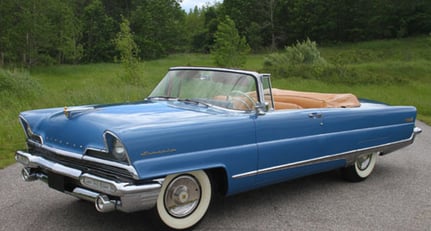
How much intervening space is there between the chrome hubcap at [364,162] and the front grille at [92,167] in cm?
346

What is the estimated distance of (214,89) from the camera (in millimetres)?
4570

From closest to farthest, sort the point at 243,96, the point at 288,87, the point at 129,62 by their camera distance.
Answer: the point at 243,96 → the point at 129,62 → the point at 288,87

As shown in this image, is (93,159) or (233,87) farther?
(233,87)

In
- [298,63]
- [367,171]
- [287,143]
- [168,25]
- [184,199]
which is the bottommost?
[298,63]

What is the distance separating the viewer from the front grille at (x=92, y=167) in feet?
10.7

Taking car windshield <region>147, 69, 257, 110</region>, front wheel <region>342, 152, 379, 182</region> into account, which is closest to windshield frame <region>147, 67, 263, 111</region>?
car windshield <region>147, 69, 257, 110</region>

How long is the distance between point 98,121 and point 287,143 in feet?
6.20

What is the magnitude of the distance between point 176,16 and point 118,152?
7608 centimetres

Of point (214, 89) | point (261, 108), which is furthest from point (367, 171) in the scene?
point (214, 89)

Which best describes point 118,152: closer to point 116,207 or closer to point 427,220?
point 116,207

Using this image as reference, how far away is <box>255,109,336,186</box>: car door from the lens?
420 cm

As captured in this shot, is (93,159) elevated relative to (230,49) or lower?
elevated

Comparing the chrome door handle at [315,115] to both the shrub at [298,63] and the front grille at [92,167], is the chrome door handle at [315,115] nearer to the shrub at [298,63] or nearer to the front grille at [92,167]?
the front grille at [92,167]

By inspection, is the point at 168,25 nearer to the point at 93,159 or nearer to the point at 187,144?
the point at 187,144
